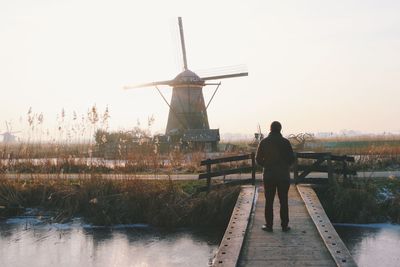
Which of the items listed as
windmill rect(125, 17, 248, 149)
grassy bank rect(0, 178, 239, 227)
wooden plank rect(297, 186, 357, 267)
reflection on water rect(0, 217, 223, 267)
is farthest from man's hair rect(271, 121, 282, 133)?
windmill rect(125, 17, 248, 149)

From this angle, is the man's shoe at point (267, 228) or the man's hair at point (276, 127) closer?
the man's hair at point (276, 127)

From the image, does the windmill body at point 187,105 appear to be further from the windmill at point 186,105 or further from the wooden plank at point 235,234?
the wooden plank at point 235,234

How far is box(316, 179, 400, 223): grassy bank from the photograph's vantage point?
40.9 ft

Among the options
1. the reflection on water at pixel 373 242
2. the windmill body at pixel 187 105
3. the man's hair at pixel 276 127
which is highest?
the windmill body at pixel 187 105

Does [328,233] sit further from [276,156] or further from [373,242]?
[373,242]

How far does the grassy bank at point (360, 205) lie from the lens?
40.9ft

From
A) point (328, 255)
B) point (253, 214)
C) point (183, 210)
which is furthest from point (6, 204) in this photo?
point (328, 255)

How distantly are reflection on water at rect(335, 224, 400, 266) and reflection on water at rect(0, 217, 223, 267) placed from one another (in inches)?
119

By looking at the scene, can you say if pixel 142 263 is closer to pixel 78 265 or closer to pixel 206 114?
pixel 78 265

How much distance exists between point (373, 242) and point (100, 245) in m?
6.19

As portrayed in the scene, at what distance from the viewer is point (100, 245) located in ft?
36.2

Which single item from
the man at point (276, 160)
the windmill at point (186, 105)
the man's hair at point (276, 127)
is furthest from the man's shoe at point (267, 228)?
the windmill at point (186, 105)

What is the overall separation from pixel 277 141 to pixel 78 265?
4.77 m

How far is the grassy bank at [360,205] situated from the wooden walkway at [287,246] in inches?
117
